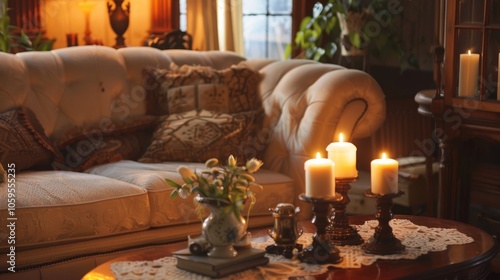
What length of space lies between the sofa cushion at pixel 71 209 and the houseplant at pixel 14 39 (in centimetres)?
120

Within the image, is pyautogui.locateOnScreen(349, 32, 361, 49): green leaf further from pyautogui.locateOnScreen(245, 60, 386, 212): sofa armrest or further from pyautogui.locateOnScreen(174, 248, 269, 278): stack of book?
pyautogui.locateOnScreen(174, 248, 269, 278): stack of book

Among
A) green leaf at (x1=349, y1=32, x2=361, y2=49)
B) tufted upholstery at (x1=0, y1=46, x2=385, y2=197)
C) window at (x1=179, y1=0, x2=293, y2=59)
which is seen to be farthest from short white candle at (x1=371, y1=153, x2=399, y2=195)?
window at (x1=179, y1=0, x2=293, y2=59)

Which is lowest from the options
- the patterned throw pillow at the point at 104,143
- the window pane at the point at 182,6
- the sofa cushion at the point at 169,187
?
the sofa cushion at the point at 169,187

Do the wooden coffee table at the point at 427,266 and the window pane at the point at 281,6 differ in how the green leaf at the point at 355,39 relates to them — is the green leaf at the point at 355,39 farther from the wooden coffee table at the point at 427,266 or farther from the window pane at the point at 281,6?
the wooden coffee table at the point at 427,266

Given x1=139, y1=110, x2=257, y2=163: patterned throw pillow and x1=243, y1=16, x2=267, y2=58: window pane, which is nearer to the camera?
x1=139, y1=110, x2=257, y2=163: patterned throw pillow

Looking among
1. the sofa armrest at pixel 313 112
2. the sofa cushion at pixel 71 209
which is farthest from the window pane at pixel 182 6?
the sofa cushion at pixel 71 209

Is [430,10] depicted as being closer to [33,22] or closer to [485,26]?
[485,26]

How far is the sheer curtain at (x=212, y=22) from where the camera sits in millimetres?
4930

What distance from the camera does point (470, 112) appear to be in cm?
317

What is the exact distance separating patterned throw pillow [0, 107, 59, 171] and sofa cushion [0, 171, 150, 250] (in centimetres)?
9

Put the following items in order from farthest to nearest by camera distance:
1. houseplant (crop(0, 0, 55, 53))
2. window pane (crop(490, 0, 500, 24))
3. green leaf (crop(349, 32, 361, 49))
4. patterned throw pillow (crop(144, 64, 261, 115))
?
green leaf (crop(349, 32, 361, 49))
houseplant (crop(0, 0, 55, 53))
patterned throw pillow (crop(144, 64, 261, 115))
window pane (crop(490, 0, 500, 24))

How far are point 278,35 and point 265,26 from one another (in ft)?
0.33

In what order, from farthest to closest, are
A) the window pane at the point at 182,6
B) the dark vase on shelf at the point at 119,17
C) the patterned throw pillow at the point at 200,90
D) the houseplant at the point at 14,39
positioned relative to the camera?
the window pane at the point at 182,6, the dark vase on shelf at the point at 119,17, the houseplant at the point at 14,39, the patterned throw pillow at the point at 200,90

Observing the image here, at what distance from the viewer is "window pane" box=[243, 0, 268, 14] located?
16.8 ft
